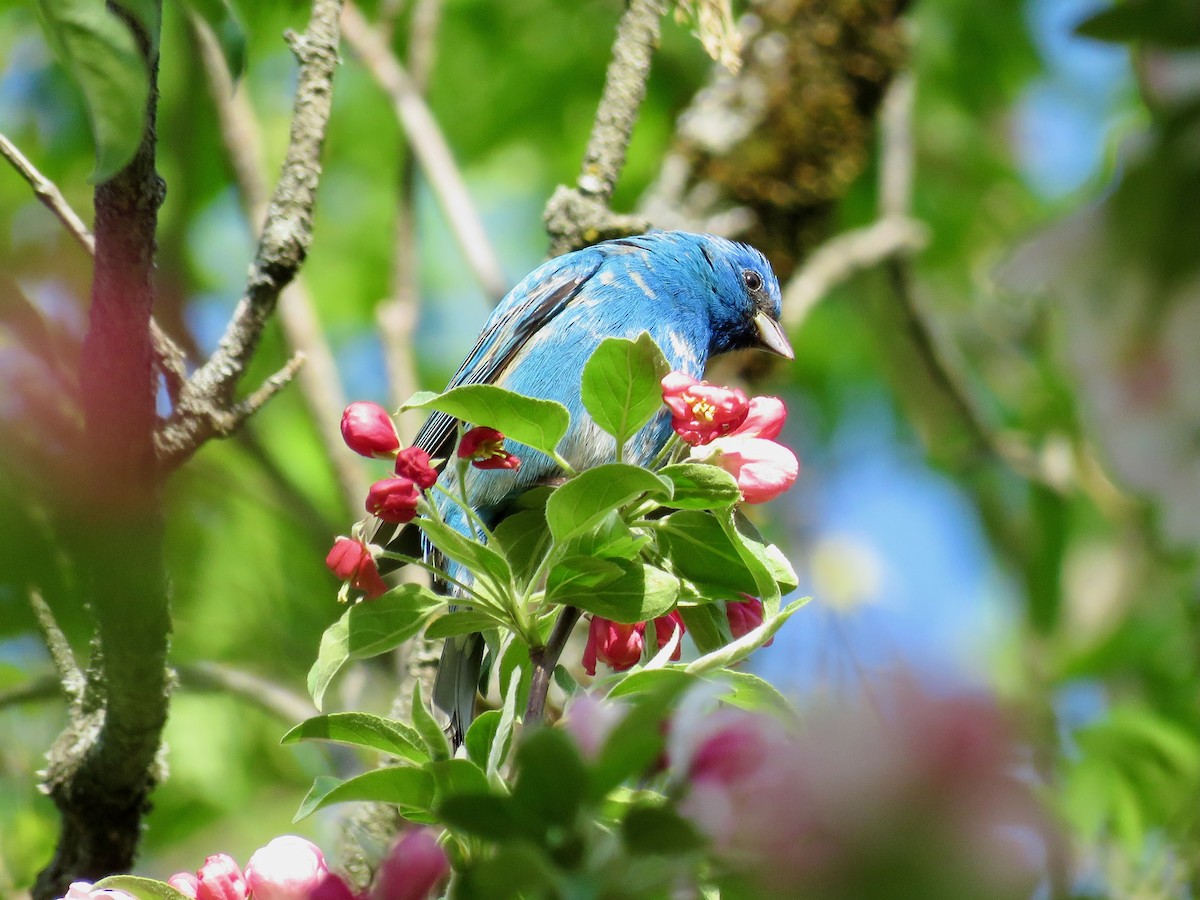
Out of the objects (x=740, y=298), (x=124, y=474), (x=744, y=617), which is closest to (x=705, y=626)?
(x=744, y=617)

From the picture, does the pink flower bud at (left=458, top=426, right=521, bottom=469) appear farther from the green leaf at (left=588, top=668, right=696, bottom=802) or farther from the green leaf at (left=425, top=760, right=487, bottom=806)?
the green leaf at (left=588, top=668, right=696, bottom=802)

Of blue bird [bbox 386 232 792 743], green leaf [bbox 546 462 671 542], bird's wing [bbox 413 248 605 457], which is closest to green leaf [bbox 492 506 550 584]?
green leaf [bbox 546 462 671 542]

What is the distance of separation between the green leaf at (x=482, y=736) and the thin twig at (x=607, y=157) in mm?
1715

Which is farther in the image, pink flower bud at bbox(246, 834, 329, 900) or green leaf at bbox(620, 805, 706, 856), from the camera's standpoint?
pink flower bud at bbox(246, 834, 329, 900)

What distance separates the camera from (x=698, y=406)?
1745 millimetres

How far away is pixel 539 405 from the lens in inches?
64.2

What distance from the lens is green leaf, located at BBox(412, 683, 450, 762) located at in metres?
1.53

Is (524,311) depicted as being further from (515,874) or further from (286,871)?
(515,874)

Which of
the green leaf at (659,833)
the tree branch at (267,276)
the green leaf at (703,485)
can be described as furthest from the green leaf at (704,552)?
the tree branch at (267,276)

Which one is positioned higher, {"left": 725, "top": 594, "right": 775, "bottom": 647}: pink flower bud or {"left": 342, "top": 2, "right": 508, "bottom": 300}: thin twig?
{"left": 342, "top": 2, "right": 508, "bottom": 300}: thin twig

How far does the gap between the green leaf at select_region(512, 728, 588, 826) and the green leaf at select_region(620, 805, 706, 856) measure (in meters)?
0.05

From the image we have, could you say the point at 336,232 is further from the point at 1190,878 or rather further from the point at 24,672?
the point at 1190,878

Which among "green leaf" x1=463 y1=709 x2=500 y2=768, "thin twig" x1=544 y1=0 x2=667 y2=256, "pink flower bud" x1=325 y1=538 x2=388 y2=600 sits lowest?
"green leaf" x1=463 y1=709 x2=500 y2=768

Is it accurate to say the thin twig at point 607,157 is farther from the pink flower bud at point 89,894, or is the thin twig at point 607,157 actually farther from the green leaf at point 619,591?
the pink flower bud at point 89,894
